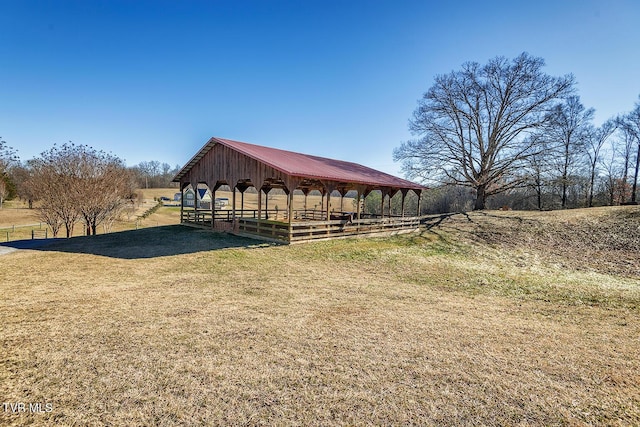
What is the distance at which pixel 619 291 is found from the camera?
31.7 ft

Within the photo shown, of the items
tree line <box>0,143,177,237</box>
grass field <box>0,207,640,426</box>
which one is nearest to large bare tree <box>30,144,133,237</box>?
tree line <box>0,143,177,237</box>

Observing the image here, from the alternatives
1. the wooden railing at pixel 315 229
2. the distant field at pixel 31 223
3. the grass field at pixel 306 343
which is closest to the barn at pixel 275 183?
the wooden railing at pixel 315 229

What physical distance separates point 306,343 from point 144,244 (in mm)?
11894

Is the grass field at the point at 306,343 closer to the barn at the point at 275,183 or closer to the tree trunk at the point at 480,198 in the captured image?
the barn at the point at 275,183

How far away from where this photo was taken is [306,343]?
507 cm

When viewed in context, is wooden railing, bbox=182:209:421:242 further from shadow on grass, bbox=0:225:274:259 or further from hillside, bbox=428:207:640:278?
hillside, bbox=428:207:640:278

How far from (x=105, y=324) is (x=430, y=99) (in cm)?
2834

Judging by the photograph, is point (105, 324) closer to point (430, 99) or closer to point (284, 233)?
point (284, 233)

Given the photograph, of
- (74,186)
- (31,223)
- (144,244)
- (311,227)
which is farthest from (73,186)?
(31,223)

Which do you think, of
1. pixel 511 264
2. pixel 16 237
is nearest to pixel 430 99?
pixel 511 264

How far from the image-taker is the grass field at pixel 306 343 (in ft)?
11.4

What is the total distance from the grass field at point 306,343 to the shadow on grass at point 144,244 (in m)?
0.84

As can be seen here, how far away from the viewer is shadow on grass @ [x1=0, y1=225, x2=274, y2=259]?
1251 cm

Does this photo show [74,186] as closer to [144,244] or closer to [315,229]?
[144,244]
